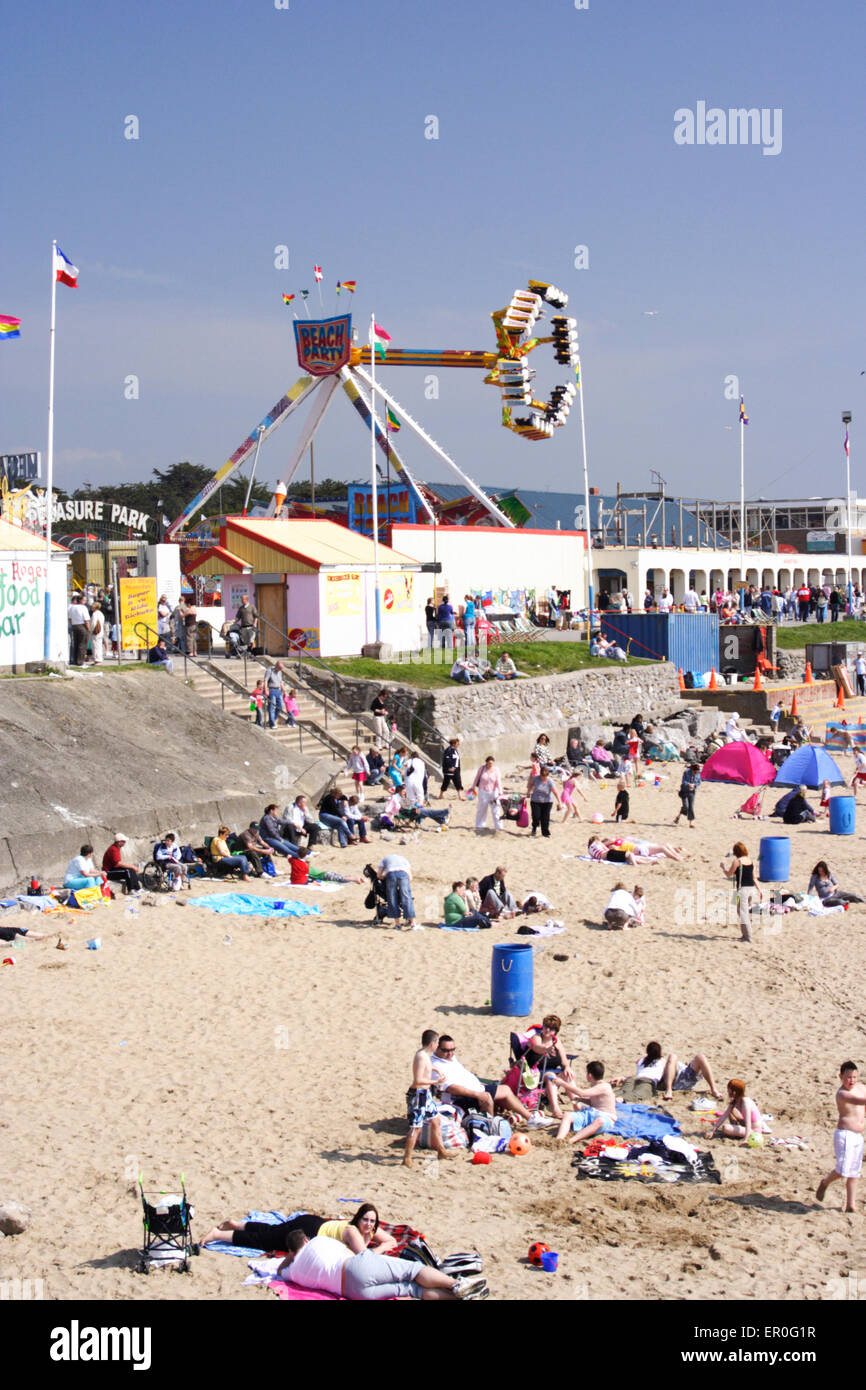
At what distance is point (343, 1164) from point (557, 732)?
1999 cm

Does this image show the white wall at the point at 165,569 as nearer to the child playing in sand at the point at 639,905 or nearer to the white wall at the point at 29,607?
the white wall at the point at 29,607

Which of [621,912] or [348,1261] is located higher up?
[621,912]

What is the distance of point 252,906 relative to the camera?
50.1 feet

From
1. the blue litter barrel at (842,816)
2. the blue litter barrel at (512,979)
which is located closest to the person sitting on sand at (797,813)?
the blue litter barrel at (842,816)

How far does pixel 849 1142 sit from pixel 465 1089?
8.68 ft

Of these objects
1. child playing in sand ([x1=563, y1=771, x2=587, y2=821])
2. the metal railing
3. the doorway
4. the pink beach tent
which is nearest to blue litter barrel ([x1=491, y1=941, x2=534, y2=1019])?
child playing in sand ([x1=563, y1=771, x2=587, y2=821])

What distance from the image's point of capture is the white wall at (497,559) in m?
34.4

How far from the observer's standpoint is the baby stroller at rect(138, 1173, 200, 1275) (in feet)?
22.9

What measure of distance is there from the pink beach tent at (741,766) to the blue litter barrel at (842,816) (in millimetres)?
2713

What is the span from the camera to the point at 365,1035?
36.7ft

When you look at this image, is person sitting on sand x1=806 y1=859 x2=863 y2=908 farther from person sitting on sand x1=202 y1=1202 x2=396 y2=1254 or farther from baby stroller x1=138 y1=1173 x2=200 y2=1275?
baby stroller x1=138 y1=1173 x2=200 y2=1275

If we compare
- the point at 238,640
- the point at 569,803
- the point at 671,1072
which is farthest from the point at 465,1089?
the point at 238,640

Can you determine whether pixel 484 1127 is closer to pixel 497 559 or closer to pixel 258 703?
pixel 258 703

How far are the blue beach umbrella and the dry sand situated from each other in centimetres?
616
